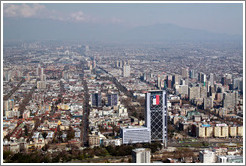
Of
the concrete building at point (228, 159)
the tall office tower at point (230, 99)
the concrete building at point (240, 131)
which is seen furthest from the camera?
the tall office tower at point (230, 99)

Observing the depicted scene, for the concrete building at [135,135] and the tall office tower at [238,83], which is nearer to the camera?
the concrete building at [135,135]

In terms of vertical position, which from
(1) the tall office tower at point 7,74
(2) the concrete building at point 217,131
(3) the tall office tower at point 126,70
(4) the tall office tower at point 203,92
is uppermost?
(1) the tall office tower at point 7,74

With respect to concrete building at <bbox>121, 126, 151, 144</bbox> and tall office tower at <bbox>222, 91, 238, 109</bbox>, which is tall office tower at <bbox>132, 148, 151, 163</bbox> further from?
tall office tower at <bbox>222, 91, 238, 109</bbox>

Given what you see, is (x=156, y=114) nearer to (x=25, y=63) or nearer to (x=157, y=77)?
(x=157, y=77)

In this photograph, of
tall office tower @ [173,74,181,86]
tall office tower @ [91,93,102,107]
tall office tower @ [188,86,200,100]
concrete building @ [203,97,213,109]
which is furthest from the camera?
tall office tower @ [173,74,181,86]

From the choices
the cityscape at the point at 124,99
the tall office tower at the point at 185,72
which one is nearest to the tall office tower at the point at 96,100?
the cityscape at the point at 124,99

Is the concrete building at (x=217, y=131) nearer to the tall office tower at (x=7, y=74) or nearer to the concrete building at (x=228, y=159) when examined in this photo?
the concrete building at (x=228, y=159)

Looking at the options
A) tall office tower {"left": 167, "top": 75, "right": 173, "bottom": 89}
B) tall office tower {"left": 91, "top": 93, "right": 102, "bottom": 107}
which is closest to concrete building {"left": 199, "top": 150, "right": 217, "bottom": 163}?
tall office tower {"left": 91, "top": 93, "right": 102, "bottom": 107}

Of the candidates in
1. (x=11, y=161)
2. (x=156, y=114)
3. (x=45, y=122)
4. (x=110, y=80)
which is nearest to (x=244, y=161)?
(x=156, y=114)

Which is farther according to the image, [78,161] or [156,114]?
[156,114]
